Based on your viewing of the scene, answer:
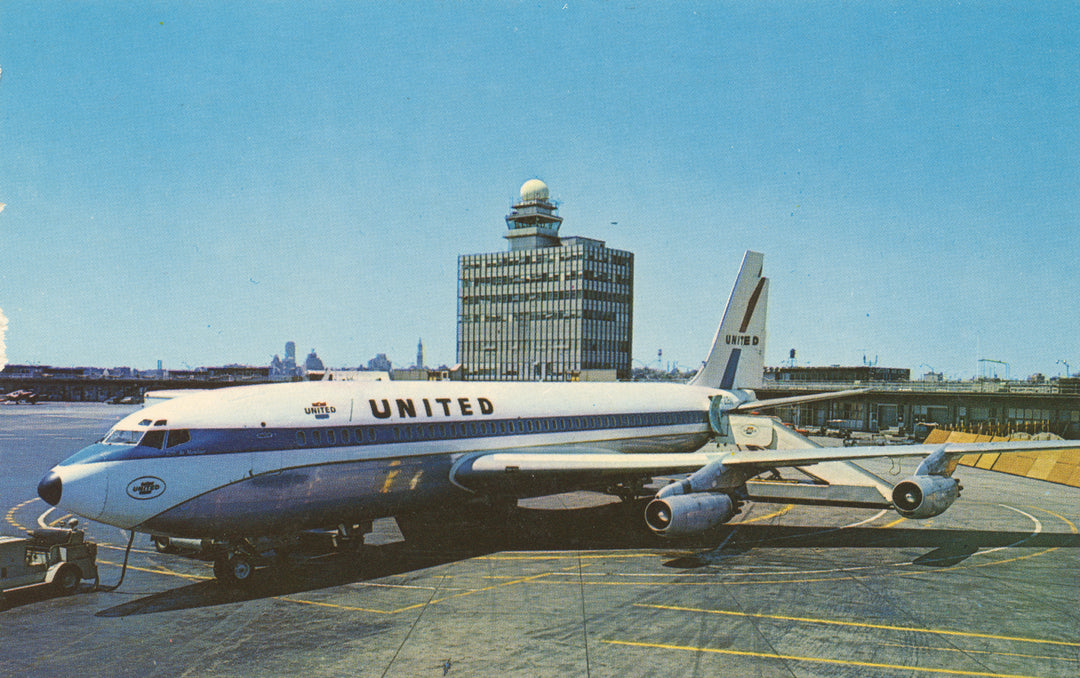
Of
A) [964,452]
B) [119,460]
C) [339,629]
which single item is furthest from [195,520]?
[964,452]

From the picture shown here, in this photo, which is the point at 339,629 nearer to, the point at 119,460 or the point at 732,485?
the point at 119,460

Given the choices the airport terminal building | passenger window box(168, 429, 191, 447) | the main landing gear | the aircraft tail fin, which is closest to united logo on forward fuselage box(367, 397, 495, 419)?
the main landing gear

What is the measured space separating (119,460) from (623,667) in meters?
14.4

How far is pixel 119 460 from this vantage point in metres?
20.2

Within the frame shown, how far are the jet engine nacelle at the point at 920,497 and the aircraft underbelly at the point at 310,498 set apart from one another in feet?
52.7

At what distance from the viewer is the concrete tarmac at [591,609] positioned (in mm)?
16250

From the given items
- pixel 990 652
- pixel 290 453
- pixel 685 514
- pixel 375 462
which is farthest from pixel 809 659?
pixel 290 453

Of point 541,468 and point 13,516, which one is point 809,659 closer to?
point 541,468

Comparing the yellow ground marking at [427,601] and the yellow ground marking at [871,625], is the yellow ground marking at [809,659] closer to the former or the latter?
the yellow ground marking at [871,625]

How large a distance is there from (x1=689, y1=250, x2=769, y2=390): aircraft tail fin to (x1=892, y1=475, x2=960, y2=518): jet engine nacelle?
56.4 feet

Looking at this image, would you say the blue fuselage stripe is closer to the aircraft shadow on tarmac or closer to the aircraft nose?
the aircraft nose

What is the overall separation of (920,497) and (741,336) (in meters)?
19.4

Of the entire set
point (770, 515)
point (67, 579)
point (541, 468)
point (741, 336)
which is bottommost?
point (770, 515)

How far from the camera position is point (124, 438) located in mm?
20828
